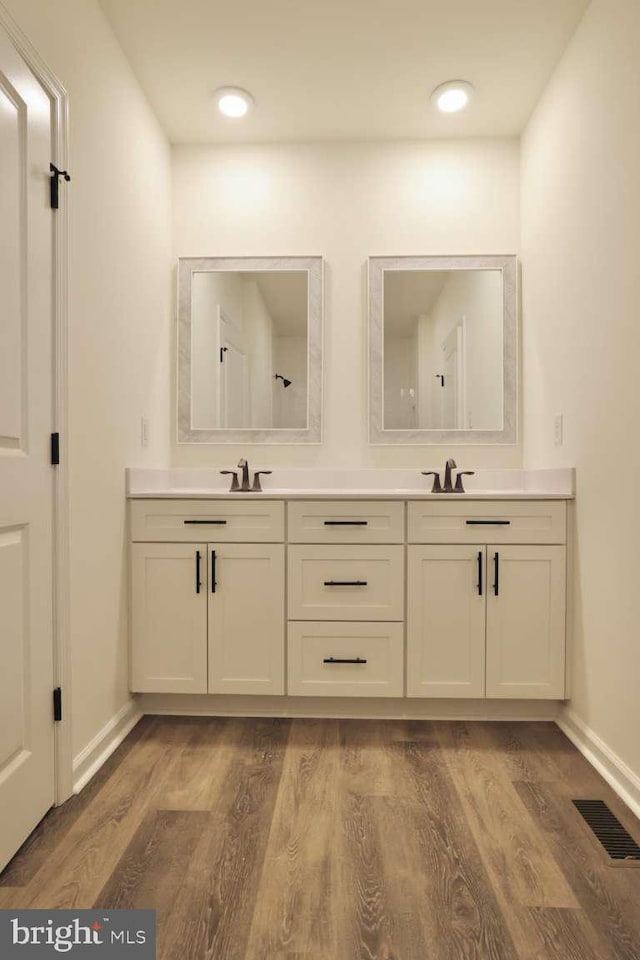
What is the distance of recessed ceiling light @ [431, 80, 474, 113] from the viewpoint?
8.39 ft

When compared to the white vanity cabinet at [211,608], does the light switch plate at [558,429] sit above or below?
above

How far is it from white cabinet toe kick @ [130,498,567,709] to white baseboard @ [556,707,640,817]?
5.6 inches

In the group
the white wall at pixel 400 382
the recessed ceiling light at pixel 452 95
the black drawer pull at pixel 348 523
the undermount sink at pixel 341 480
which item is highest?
the recessed ceiling light at pixel 452 95

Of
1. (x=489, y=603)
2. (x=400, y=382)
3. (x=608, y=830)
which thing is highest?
(x=400, y=382)

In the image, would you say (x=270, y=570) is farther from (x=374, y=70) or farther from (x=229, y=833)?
(x=374, y=70)

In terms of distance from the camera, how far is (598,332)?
2.10 metres

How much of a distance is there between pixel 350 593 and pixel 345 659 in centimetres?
26

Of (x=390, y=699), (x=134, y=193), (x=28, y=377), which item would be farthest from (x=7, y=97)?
→ (x=390, y=699)

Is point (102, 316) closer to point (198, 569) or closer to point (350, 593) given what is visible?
point (198, 569)

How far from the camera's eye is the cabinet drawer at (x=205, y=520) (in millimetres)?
2424

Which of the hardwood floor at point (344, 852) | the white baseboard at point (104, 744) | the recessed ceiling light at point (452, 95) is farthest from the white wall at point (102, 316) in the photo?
the recessed ceiling light at point (452, 95)

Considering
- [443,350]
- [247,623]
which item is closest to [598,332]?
[443,350]

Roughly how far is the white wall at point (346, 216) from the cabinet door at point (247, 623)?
2.34 ft

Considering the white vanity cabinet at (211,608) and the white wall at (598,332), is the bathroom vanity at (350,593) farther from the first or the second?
the white wall at (598,332)
